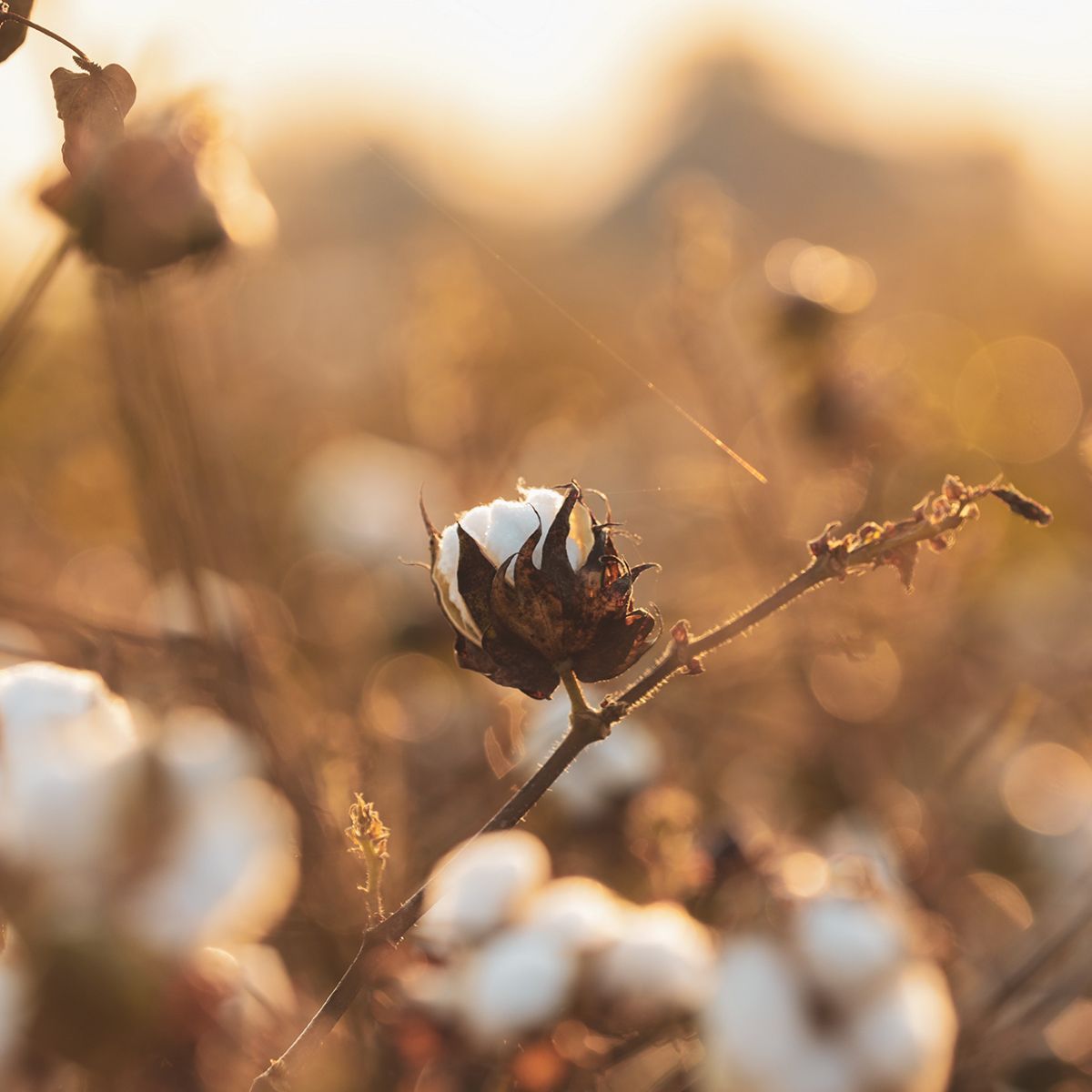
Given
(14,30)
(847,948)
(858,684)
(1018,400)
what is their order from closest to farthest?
(14,30) → (847,948) → (858,684) → (1018,400)

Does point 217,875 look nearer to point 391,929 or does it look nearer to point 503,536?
point 391,929

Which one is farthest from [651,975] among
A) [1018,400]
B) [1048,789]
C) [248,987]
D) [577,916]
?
[1018,400]

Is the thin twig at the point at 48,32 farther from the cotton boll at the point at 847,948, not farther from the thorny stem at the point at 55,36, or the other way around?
the cotton boll at the point at 847,948

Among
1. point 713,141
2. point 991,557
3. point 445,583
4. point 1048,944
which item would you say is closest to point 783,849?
point 1048,944

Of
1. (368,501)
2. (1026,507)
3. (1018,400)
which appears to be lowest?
(368,501)

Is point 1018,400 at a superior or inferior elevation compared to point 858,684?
superior

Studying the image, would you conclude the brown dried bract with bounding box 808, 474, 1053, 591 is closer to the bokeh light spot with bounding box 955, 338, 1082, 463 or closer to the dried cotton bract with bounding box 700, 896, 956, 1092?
the dried cotton bract with bounding box 700, 896, 956, 1092

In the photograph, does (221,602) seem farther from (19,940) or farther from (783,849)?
(19,940)
